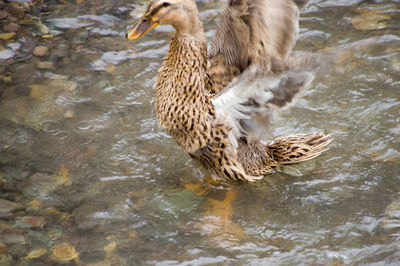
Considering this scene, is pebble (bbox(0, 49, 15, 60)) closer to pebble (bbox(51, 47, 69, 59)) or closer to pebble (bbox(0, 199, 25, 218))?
pebble (bbox(51, 47, 69, 59))

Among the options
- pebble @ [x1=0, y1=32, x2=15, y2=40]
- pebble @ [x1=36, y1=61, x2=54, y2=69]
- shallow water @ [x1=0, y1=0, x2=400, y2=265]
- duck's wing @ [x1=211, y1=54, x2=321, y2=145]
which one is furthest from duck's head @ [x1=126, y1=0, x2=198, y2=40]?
A: pebble @ [x1=0, y1=32, x2=15, y2=40]

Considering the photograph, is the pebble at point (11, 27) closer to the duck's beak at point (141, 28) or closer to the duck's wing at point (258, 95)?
the duck's beak at point (141, 28)

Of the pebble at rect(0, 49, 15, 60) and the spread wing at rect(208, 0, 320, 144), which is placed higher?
the spread wing at rect(208, 0, 320, 144)

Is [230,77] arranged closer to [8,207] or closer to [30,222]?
[30,222]

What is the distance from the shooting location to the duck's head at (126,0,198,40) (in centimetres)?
371

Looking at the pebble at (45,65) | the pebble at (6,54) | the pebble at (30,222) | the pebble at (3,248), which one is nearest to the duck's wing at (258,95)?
the pebble at (30,222)

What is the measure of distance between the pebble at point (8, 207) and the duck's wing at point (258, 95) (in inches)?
71.7

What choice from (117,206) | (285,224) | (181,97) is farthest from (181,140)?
(285,224)

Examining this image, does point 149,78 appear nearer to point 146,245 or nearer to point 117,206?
point 117,206

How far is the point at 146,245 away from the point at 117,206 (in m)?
0.53

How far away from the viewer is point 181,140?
414 centimetres

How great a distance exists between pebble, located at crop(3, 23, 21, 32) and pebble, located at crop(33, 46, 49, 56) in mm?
436

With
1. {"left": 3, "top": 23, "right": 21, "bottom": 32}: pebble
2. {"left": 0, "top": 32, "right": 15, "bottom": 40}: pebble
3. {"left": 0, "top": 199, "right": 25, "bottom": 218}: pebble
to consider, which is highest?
{"left": 3, "top": 23, "right": 21, "bottom": 32}: pebble

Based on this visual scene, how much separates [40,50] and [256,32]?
320 cm
